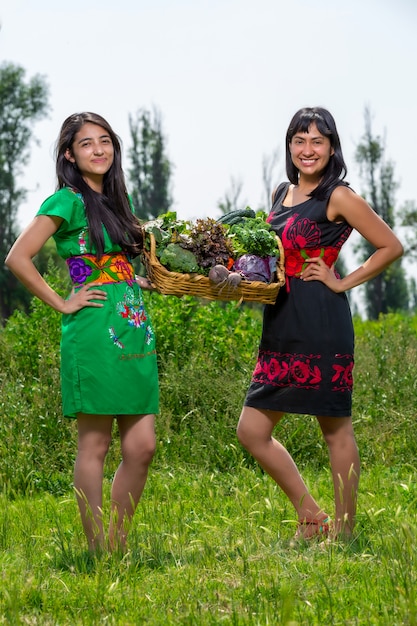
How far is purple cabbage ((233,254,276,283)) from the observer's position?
13.4 ft

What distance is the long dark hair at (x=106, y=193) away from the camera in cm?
402

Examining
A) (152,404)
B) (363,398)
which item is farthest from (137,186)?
(152,404)

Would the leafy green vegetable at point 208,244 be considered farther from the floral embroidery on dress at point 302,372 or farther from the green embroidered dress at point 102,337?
the floral embroidery on dress at point 302,372

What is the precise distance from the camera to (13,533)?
4641mm

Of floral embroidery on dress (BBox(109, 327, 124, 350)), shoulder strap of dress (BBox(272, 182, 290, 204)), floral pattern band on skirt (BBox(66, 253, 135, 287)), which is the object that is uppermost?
shoulder strap of dress (BBox(272, 182, 290, 204))

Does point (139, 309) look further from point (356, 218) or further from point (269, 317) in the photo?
point (356, 218)

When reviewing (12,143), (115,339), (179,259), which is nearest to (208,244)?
(179,259)

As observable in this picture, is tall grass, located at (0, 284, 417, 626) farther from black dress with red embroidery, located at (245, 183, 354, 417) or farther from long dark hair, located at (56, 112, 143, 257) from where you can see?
long dark hair, located at (56, 112, 143, 257)

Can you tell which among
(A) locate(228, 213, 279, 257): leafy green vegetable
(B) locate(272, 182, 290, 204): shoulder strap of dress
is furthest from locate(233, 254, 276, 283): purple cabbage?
(B) locate(272, 182, 290, 204): shoulder strap of dress

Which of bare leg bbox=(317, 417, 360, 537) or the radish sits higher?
the radish

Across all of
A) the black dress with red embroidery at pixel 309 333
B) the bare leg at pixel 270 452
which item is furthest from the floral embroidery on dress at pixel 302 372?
the bare leg at pixel 270 452

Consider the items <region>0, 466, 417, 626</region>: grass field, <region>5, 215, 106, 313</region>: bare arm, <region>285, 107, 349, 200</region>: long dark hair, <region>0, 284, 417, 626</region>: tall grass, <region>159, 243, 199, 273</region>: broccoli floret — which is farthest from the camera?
<region>285, 107, 349, 200</region>: long dark hair

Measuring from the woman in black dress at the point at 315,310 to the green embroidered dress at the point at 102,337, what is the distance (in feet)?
2.05

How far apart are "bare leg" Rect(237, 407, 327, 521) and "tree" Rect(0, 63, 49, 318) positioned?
30.1 meters
